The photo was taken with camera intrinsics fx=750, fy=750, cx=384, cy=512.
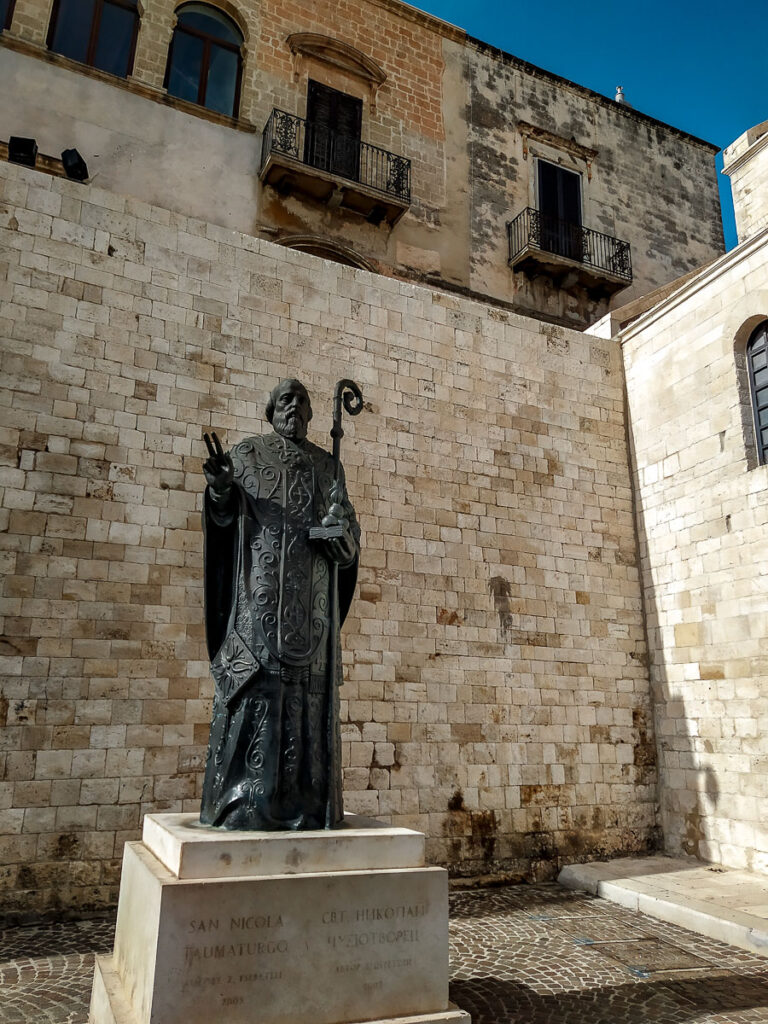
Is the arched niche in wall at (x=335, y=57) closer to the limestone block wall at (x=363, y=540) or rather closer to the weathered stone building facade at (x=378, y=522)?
the weathered stone building facade at (x=378, y=522)

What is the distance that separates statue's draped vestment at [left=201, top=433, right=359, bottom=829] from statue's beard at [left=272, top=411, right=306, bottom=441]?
8cm

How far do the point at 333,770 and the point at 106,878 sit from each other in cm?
385

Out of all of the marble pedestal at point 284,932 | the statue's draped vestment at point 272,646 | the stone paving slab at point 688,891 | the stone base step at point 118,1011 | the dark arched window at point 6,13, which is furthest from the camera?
the dark arched window at point 6,13

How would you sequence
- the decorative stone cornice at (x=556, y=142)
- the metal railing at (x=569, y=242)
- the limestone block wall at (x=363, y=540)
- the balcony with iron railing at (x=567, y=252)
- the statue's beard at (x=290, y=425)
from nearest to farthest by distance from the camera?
the statue's beard at (x=290, y=425) → the limestone block wall at (x=363, y=540) → the balcony with iron railing at (x=567, y=252) → the metal railing at (x=569, y=242) → the decorative stone cornice at (x=556, y=142)

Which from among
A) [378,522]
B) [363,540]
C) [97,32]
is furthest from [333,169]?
[363,540]

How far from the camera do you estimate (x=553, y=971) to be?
188 inches

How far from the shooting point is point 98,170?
10930mm

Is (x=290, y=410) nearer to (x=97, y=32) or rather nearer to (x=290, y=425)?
(x=290, y=425)

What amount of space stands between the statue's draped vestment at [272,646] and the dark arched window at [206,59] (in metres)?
10.8

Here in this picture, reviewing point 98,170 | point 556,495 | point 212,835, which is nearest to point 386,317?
point 556,495

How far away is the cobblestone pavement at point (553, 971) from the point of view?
4.08 m

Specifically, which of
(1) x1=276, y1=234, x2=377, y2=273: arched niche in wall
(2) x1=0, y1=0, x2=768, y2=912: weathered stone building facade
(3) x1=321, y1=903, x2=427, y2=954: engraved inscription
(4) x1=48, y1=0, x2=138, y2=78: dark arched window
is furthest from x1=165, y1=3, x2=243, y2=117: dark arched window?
(3) x1=321, y1=903, x2=427, y2=954: engraved inscription

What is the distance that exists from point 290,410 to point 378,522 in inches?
166

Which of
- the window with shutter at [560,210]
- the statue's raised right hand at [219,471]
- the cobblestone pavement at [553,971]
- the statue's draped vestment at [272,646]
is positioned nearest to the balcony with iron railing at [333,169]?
the window with shutter at [560,210]
